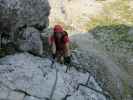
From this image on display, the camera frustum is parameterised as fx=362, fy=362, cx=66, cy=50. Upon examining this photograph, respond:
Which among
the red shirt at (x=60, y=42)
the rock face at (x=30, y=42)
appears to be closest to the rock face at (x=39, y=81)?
the rock face at (x=30, y=42)

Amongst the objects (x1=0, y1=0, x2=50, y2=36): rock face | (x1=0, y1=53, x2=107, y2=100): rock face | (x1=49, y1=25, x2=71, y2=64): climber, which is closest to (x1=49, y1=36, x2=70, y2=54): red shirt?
(x1=49, y1=25, x2=71, y2=64): climber

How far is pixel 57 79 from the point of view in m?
16.0

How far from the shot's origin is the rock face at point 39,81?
14889 millimetres

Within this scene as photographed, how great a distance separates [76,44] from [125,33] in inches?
207

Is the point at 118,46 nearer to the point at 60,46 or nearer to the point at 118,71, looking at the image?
the point at 118,71

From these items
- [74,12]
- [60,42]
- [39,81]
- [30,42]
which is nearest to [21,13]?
[30,42]

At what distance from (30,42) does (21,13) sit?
4.78 feet

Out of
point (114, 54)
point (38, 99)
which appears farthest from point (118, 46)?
point (38, 99)

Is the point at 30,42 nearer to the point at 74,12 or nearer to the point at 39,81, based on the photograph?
the point at 39,81

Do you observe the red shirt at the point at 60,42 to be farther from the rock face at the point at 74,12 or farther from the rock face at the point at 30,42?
the rock face at the point at 74,12

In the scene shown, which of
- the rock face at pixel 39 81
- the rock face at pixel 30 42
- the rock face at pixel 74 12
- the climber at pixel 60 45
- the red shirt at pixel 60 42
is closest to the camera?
the rock face at pixel 39 81

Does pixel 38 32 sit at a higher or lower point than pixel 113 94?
higher

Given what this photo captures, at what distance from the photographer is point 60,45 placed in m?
17.1

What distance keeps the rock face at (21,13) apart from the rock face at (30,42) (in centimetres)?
48
